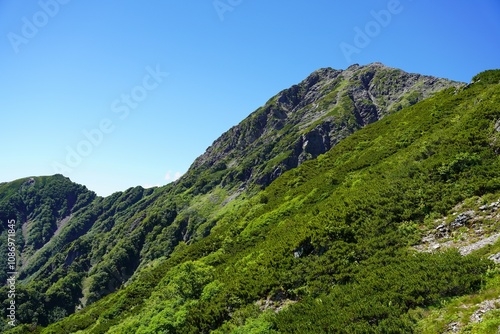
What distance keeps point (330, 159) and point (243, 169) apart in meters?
139

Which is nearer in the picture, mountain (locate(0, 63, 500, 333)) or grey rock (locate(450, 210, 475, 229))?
mountain (locate(0, 63, 500, 333))

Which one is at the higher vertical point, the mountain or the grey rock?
the mountain

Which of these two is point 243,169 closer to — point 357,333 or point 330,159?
point 330,159

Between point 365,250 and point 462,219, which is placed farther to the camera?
point 365,250

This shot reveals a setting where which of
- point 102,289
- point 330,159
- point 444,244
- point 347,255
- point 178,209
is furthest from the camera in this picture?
point 178,209

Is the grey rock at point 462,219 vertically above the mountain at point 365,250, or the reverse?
the mountain at point 365,250

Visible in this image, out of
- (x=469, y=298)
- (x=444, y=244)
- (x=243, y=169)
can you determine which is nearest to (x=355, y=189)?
(x=444, y=244)

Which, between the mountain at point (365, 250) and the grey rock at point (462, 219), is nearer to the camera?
the mountain at point (365, 250)

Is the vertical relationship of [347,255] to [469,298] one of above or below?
above

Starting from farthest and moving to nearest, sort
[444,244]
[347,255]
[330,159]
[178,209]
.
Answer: [178,209] < [330,159] < [347,255] < [444,244]

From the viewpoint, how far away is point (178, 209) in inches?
7672

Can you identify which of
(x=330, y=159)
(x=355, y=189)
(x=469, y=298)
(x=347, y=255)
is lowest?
(x=469, y=298)

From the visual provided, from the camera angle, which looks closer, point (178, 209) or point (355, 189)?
point (355, 189)

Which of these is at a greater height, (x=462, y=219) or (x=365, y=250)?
(x=365, y=250)
